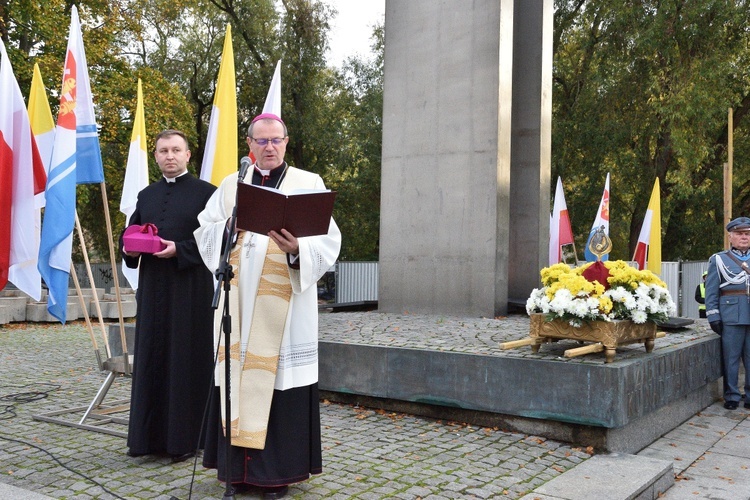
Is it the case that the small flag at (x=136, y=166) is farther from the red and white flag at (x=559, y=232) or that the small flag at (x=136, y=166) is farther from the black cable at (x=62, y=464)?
the red and white flag at (x=559, y=232)

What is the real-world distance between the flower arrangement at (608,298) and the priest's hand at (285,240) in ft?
8.81

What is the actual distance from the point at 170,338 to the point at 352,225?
23407 millimetres

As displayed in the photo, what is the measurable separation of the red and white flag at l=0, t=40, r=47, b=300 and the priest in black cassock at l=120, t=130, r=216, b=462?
1.79 meters

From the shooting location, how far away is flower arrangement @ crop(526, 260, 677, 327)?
5.66m

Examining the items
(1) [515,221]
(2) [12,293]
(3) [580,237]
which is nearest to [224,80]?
(1) [515,221]

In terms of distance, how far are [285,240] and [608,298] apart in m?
3.02

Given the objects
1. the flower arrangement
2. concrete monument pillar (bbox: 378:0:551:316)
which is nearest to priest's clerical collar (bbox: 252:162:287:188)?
the flower arrangement

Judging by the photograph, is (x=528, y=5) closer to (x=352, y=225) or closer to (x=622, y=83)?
(x=622, y=83)

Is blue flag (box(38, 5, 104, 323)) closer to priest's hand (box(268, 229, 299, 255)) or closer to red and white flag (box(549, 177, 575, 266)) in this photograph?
priest's hand (box(268, 229, 299, 255))

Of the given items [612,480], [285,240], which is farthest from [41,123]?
[612,480]

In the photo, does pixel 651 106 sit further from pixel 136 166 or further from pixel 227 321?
pixel 227 321

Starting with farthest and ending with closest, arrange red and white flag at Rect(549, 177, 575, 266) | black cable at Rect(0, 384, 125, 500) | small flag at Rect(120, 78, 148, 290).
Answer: red and white flag at Rect(549, 177, 575, 266) < small flag at Rect(120, 78, 148, 290) < black cable at Rect(0, 384, 125, 500)

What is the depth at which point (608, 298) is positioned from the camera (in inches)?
225

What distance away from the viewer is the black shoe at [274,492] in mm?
4162
